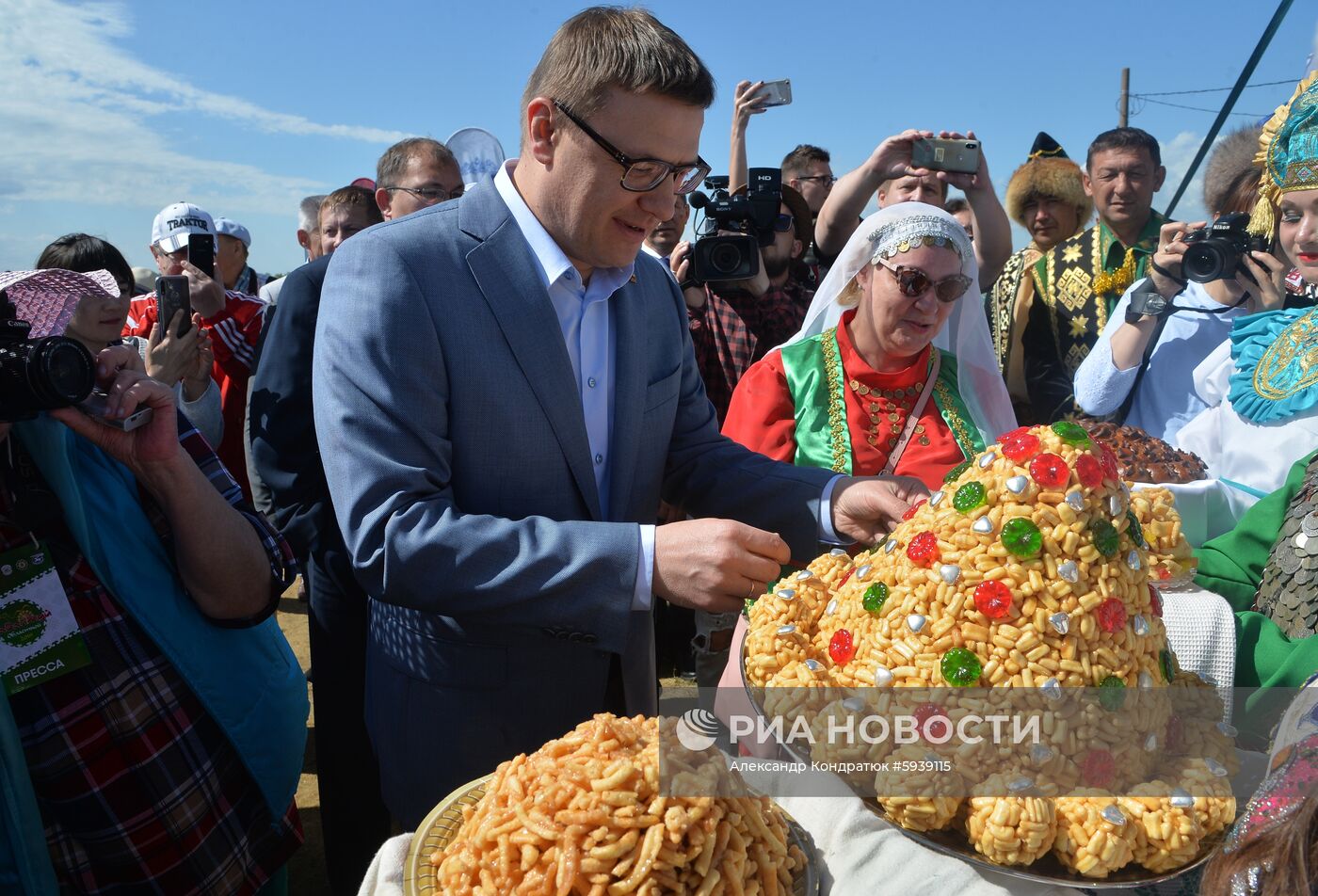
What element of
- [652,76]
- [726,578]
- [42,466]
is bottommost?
[726,578]

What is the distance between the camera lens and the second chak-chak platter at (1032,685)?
1.09m

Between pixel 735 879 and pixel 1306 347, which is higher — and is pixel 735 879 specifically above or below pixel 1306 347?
below

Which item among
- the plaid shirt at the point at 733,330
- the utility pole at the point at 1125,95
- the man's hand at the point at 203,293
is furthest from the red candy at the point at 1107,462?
the utility pole at the point at 1125,95

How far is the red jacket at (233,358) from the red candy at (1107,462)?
12.9 feet

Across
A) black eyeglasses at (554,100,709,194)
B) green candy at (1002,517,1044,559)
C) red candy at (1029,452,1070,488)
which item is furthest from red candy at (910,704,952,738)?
black eyeglasses at (554,100,709,194)

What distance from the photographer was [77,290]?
1630 mm

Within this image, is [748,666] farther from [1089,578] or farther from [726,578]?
[1089,578]

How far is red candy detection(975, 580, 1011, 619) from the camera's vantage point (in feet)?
3.92

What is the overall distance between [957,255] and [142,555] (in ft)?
7.77

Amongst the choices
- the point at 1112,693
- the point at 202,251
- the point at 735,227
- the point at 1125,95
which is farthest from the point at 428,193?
the point at 1125,95

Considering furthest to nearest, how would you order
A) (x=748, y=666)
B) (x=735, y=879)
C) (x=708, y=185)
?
(x=708, y=185) < (x=748, y=666) < (x=735, y=879)

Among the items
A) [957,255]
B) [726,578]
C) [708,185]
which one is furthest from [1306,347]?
[708,185]

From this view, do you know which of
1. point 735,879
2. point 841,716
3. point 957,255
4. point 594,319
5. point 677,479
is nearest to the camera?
point 735,879

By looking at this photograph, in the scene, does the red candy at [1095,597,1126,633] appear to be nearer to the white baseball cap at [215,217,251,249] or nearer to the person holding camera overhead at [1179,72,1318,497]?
the person holding camera overhead at [1179,72,1318,497]
